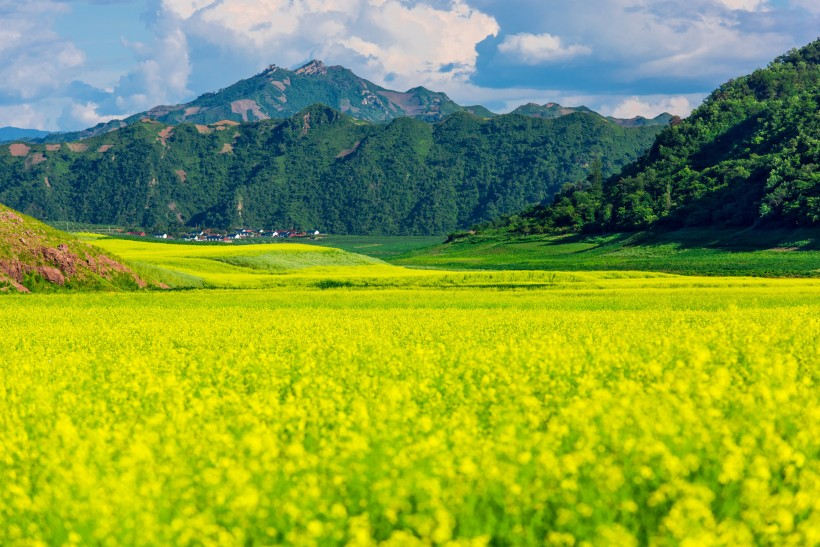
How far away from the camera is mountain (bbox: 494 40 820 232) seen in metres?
121

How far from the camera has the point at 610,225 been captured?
481 ft

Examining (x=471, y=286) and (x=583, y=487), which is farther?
(x=471, y=286)

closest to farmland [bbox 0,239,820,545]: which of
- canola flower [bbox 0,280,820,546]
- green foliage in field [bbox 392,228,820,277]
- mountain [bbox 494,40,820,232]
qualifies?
canola flower [bbox 0,280,820,546]

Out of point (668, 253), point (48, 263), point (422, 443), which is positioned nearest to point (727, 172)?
point (668, 253)

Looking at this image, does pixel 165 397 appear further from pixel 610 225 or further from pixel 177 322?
pixel 610 225

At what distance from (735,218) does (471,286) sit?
87.0m

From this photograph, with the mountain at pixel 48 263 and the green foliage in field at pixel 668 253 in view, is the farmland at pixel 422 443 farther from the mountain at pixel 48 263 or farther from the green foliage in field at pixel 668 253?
the green foliage in field at pixel 668 253

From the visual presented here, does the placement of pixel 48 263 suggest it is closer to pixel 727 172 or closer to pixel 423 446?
pixel 423 446

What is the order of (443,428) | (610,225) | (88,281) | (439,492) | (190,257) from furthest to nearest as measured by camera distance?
(610,225) → (190,257) → (88,281) → (443,428) → (439,492)

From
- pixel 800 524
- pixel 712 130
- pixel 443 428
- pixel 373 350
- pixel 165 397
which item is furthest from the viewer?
pixel 712 130

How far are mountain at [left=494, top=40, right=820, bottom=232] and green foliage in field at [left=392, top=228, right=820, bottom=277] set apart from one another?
5.18 m

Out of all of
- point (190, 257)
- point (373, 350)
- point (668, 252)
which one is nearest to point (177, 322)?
point (373, 350)

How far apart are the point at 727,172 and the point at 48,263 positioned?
12838cm

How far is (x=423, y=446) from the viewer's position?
7.75m
